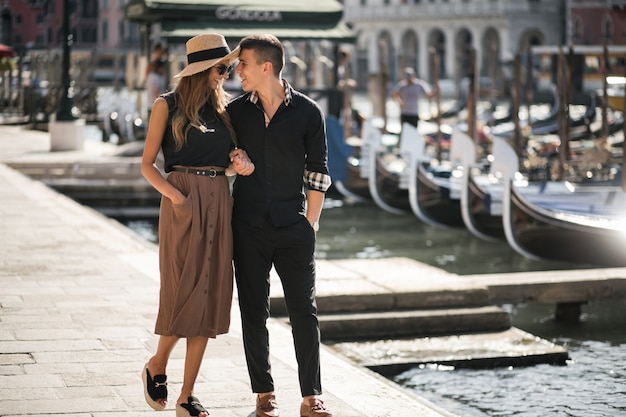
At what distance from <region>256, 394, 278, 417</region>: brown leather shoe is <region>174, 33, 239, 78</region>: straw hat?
3.69ft

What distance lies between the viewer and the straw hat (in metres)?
4.50

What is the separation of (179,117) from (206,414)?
3.24ft

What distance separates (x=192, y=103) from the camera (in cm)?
449

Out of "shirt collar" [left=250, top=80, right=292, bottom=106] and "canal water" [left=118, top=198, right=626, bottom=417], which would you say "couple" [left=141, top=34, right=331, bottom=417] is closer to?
"shirt collar" [left=250, top=80, right=292, bottom=106]

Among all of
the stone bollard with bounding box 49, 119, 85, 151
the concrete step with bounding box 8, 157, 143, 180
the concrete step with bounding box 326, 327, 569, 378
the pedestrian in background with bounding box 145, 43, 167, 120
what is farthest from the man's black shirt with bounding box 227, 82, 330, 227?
the stone bollard with bounding box 49, 119, 85, 151

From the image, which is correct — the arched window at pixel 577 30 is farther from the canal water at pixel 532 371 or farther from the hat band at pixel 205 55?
the hat band at pixel 205 55

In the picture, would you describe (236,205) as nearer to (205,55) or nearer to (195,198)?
(195,198)

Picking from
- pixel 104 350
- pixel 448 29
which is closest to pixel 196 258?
pixel 104 350

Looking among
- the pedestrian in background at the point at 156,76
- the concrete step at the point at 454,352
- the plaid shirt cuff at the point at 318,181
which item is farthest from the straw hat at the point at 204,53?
the pedestrian in background at the point at 156,76

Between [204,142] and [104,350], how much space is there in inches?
60.8

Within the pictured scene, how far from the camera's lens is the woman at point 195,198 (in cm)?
450

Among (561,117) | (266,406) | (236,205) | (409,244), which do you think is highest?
(236,205)

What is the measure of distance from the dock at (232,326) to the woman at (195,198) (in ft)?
1.36

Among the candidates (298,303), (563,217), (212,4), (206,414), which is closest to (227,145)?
(298,303)
